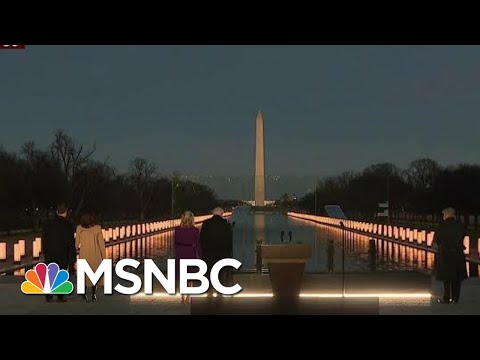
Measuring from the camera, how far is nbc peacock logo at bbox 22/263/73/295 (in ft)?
48.7

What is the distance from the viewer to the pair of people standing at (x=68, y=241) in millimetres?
14727

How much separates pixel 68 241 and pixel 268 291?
4.03m

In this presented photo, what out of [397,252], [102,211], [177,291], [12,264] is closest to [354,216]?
[102,211]

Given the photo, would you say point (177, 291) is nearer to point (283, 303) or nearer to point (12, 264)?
point (283, 303)

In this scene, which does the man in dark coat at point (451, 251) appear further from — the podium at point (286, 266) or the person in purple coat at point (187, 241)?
the person in purple coat at point (187, 241)

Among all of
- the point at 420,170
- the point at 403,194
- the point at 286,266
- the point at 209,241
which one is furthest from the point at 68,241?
the point at 420,170

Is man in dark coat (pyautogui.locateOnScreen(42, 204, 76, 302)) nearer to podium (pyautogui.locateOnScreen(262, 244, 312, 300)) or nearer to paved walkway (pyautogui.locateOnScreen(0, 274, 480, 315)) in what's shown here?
paved walkway (pyautogui.locateOnScreen(0, 274, 480, 315))

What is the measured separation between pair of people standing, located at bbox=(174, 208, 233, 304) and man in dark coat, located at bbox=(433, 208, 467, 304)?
3748 mm

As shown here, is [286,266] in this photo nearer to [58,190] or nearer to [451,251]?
[451,251]

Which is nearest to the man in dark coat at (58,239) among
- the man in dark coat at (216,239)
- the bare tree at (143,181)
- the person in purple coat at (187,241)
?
the person in purple coat at (187,241)

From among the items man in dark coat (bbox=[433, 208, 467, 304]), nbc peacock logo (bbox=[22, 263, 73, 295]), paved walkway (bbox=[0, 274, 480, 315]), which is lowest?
paved walkway (bbox=[0, 274, 480, 315])

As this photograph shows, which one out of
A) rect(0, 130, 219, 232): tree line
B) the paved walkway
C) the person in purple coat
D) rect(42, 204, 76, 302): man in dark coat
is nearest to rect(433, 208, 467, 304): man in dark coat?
the paved walkway

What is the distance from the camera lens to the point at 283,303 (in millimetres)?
12883
